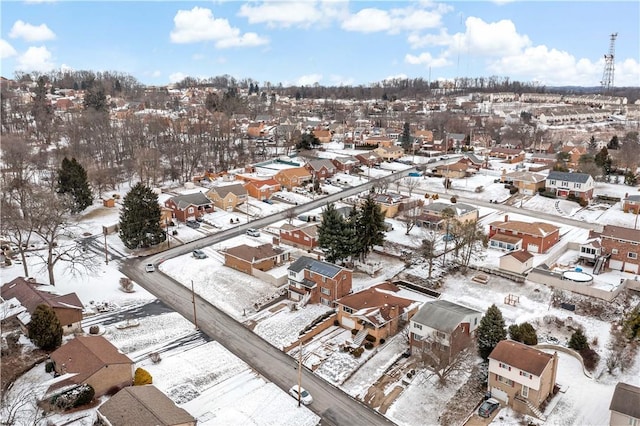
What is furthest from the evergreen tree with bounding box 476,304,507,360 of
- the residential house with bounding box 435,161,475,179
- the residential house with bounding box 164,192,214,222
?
the residential house with bounding box 435,161,475,179

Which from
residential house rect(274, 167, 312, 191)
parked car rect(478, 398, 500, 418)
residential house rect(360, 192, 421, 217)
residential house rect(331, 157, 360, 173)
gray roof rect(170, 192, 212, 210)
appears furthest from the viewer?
residential house rect(331, 157, 360, 173)

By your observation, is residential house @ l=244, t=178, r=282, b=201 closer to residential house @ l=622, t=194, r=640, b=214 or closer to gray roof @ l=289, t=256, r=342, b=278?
gray roof @ l=289, t=256, r=342, b=278

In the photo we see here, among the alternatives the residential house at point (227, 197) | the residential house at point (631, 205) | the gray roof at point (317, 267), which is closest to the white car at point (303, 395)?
the gray roof at point (317, 267)

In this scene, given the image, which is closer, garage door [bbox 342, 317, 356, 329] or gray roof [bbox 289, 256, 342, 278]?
garage door [bbox 342, 317, 356, 329]

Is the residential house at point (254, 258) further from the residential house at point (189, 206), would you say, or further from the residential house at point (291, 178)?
the residential house at point (291, 178)

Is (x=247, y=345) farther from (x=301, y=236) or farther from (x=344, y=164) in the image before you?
(x=344, y=164)

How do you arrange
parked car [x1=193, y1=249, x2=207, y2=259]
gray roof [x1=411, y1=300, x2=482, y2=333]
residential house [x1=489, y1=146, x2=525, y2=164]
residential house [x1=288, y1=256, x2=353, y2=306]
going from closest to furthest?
gray roof [x1=411, y1=300, x2=482, y2=333], residential house [x1=288, y1=256, x2=353, y2=306], parked car [x1=193, y1=249, x2=207, y2=259], residential house [x1=489, y1=146, x2=525, y2=164]

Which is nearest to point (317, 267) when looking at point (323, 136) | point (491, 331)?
point (491, 331)
